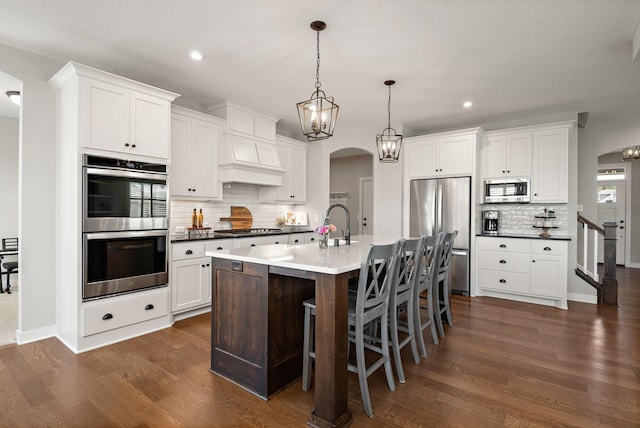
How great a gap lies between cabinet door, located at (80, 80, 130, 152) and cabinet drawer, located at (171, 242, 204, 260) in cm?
113

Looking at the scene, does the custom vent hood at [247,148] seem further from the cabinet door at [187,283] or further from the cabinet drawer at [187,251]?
the cabinet door at [187,283]

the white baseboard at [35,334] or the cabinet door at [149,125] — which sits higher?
the cabinet door at [149,125]

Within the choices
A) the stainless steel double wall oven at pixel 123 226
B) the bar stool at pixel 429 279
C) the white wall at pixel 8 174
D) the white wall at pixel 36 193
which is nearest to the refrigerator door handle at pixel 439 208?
the bar stool at pixel 429 279

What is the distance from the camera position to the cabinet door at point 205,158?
4304 mm

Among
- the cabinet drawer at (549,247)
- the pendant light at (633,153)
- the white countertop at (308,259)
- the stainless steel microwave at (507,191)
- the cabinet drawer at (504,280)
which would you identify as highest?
the pendant light at (633,153)

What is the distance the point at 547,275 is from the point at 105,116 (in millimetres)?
5478

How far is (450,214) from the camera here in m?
5.18

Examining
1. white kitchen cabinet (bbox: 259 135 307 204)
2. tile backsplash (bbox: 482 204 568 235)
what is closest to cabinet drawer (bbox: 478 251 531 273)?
tile backsplash (bbox: 482 204 568 235)

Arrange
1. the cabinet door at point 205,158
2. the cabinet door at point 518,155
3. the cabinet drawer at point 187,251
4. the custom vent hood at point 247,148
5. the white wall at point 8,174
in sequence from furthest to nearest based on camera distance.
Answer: the white wall at point 8,174
the cabinet door at point 518,155
the custom vent hood at point 247,148
the cabinet door at point 205,158
the cabinet drawer at point 187,251

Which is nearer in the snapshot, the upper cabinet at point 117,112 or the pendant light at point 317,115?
the pendant light at point 317,115

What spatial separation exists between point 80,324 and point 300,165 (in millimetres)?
3887

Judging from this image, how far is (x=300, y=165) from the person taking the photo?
5.94 m

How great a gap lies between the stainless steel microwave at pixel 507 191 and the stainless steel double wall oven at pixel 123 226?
4515 mm

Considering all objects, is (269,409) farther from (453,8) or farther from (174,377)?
(453,8)
